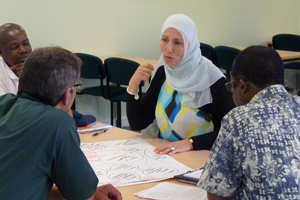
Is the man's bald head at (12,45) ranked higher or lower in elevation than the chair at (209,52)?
higher

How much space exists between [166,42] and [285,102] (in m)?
1.24

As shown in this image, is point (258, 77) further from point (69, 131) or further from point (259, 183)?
point (69, 131)

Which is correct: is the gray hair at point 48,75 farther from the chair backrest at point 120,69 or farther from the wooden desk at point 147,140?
the chair backrest at point 120,69

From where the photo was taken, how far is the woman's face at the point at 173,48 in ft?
7.75

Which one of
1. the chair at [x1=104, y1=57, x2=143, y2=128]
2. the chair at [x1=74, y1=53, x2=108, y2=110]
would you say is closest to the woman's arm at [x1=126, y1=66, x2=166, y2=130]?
the chair at [x1=104, y1=57, x2=143, y2=128]

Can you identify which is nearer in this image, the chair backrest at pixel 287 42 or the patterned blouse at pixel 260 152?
the patterned blouse at pixel 260 152

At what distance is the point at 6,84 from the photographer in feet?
7.94

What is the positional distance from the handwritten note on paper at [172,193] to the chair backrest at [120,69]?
2.67 m

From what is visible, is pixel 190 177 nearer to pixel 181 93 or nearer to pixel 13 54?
pixel 181 93

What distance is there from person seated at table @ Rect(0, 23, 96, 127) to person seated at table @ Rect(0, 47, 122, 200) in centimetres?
120

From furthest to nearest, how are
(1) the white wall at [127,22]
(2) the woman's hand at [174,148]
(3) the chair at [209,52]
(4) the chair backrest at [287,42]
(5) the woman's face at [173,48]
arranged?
(4) the chair backrest at [287,42] < (3) the chair at [209,52] < (1) the white wall at [127,22] < (5) the woman's face at [173,48] < (2) the woman's hand at [174,148]

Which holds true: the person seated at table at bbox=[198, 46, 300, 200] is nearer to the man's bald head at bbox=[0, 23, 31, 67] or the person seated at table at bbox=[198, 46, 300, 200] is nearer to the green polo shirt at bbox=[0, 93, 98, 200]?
the green polo shirt at bbox=[0, 93, 98, 200]

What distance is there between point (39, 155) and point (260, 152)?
63 centimetres

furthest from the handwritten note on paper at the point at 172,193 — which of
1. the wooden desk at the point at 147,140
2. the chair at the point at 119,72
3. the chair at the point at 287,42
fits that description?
the chair at the point at 287,42
